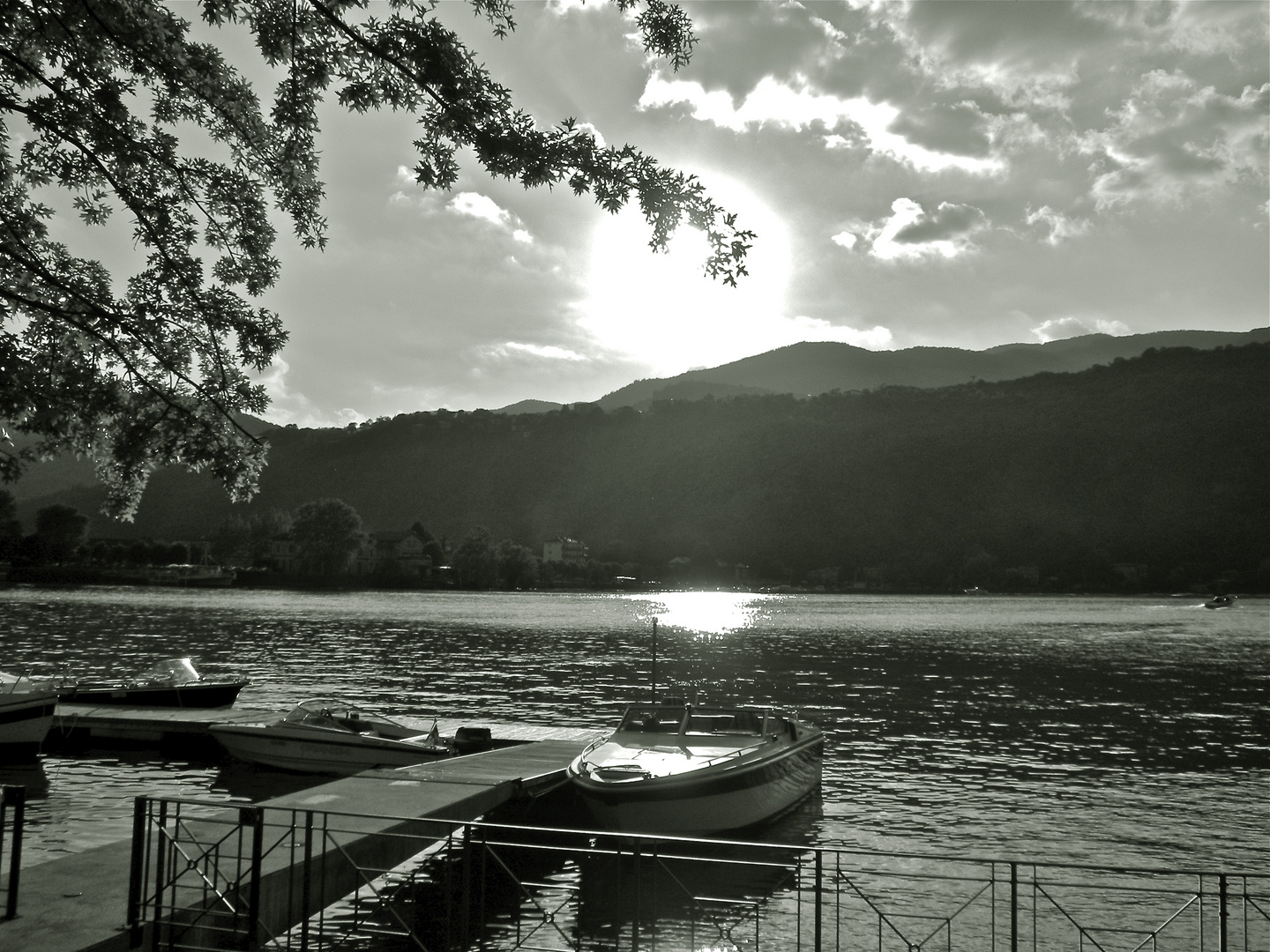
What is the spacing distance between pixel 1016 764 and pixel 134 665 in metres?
42.7

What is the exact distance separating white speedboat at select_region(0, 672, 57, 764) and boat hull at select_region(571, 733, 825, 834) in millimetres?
15293

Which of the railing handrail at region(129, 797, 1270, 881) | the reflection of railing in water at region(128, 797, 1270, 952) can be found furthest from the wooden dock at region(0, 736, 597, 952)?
the railing handrail at region(129, 797, 1270, 881)

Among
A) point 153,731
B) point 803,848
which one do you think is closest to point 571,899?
point 803,848

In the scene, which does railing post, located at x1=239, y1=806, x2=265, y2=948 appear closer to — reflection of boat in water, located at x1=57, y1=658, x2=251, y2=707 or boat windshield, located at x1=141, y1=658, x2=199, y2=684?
reflection of boat in water, located at x1=57, y1=658, x2=251, y2=707

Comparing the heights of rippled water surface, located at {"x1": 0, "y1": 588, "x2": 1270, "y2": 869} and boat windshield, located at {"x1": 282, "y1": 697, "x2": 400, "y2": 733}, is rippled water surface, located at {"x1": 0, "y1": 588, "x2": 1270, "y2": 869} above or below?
below

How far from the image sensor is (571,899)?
14.7m

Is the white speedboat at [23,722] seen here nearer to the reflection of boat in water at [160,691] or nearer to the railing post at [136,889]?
the reflection of boat in water at [160,691]

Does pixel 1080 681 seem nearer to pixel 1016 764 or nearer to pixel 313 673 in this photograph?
pixel 1016 764

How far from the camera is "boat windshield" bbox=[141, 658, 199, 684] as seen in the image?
32781mm

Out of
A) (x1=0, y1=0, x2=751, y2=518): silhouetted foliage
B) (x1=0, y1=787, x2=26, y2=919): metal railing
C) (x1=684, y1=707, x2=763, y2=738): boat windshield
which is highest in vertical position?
(x1=0, y1=0, x2=751, y2=518): silhouetted foliage

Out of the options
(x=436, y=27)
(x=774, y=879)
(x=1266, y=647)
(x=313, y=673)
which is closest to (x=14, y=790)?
(x=436, y=27)

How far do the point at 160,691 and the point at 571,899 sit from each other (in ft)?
74.2

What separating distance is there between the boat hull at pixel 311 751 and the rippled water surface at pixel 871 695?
57 centimetres

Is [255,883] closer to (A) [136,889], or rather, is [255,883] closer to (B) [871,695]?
(A) [136,889]
